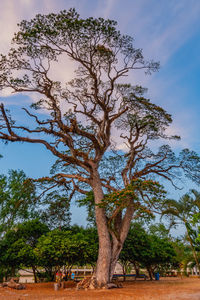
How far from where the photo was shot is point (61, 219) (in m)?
16.2

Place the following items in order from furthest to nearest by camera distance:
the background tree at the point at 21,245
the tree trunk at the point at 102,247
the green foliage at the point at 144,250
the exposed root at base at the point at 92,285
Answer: the green foliage at the point at 144,250 < the background tree at the point at 21,245 < the tree trunk at the point at 102,247 < the exposed root at base at the point at 92,285

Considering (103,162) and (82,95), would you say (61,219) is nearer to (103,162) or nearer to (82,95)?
(103,162)

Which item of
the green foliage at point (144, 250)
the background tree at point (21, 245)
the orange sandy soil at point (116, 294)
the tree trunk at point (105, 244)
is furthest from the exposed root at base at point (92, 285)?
the green foliage at point (144, 250)

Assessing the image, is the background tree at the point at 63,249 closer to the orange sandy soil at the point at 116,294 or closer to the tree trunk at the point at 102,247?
the tree trunk at the point at 102,247

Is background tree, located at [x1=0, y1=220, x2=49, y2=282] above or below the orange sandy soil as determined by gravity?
above

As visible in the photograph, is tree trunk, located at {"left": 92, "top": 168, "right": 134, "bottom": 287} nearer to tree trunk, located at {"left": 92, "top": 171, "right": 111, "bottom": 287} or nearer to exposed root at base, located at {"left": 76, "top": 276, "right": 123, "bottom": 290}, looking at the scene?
tree trunk, located at {"left": 92, "top": 171, "right": 111, "bottom": 287}

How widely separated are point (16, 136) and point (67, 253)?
645 cm

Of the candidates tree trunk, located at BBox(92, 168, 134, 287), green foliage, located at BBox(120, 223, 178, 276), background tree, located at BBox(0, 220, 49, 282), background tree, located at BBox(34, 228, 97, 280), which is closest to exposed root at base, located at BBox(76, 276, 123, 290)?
tree trunk, located at BBox(92, 168, 134, 287)

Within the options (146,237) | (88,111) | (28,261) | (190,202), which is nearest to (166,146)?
(190,202)

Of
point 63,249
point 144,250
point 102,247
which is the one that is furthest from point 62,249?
point 144,250

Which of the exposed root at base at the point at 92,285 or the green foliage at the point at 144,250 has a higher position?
the green foliage at the point at 144,250

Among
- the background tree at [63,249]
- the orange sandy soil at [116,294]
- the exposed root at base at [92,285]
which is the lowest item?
the orange sandy soil at [116,294]

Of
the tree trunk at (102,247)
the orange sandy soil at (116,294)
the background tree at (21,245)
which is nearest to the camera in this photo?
the orange sandy soil at (116,294)

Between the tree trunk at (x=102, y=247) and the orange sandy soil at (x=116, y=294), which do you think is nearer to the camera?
the orange sandy soil at (x=116, y=294)
